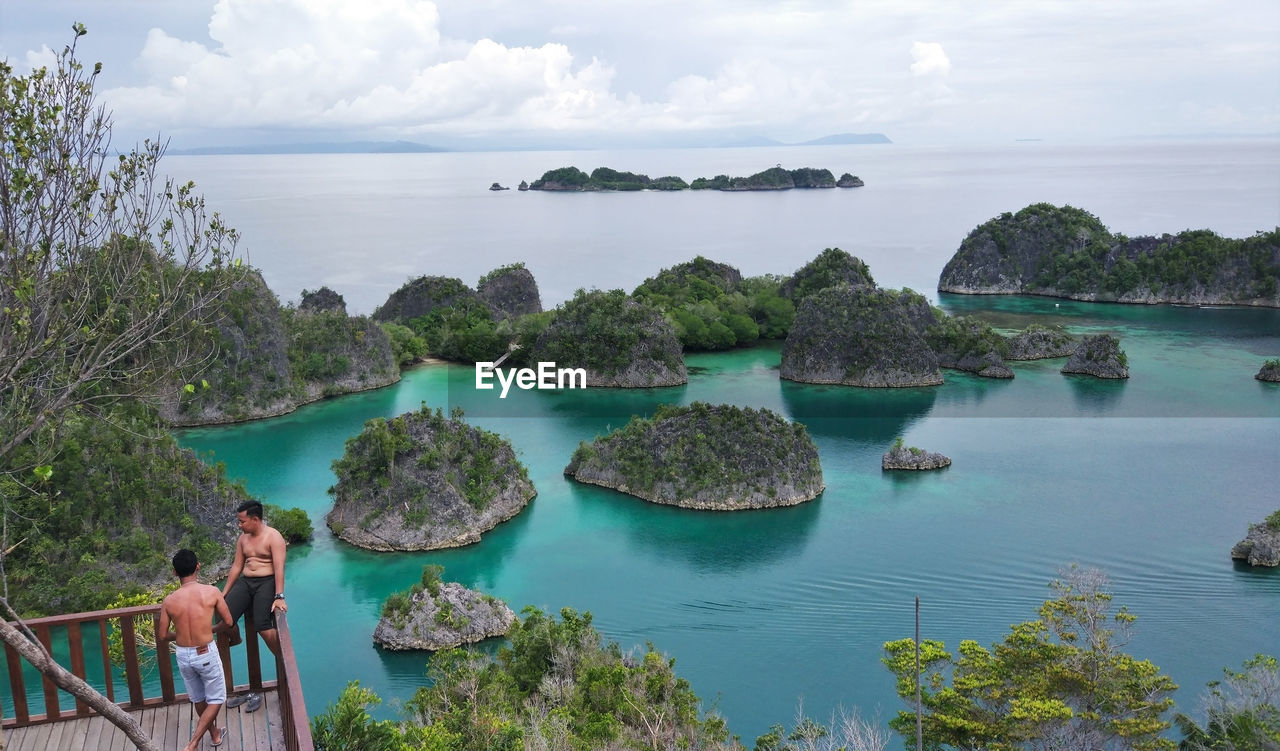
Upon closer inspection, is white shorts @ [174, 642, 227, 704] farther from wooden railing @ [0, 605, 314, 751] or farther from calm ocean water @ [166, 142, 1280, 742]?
calm ocean water @ [166, 142, 1280, 742]

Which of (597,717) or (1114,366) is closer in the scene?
(597,717)

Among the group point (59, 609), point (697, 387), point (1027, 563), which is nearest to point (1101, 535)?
point (1027, 563)

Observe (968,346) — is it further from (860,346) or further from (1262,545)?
(1262,545)

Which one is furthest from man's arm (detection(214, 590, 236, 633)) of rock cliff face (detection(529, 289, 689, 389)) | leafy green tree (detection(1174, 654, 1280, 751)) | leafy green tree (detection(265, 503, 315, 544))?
rock cliff face (detection(529, 289, 689, 389))

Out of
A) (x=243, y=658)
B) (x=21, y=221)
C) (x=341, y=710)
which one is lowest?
(x=243, y=658)

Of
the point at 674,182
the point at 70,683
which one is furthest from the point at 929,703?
the point at 674,182

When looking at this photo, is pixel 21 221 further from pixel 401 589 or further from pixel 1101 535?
pixel 1101 535

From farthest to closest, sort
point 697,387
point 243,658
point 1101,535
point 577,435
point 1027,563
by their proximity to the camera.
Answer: point 697,387
point 577,435
point 1101,535
point 1027,563
point 243,658
